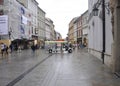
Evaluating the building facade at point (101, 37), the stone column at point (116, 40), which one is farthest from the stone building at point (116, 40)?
the building facade at point (101, 37)

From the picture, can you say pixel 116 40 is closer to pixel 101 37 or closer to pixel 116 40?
pixel 116 40

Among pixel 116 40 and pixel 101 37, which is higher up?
pixel 101 37

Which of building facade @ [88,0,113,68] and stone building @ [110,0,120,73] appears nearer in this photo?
stone building @ [110,0,120,73]

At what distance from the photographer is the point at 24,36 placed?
6297 cm

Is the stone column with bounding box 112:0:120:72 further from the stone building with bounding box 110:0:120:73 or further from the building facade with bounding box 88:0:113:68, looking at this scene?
the building facade with bounding box 88:0:113:68

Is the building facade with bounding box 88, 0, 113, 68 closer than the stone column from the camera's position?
No

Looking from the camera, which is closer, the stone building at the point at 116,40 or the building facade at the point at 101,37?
the stone building at the point at 116,40

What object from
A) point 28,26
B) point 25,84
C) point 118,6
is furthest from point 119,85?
point 28,26

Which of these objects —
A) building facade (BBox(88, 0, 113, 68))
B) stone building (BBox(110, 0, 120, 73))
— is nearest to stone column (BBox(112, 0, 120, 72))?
stone building (BBox(110, 0, 120, 73))

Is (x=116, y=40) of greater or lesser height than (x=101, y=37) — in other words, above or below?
below

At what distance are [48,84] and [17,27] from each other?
150ft

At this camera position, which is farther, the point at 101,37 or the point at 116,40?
the point at 101,37

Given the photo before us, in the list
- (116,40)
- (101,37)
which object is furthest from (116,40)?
(101,37)

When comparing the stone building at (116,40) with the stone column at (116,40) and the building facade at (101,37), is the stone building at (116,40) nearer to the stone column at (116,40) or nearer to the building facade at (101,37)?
the stone column at (116,40)
